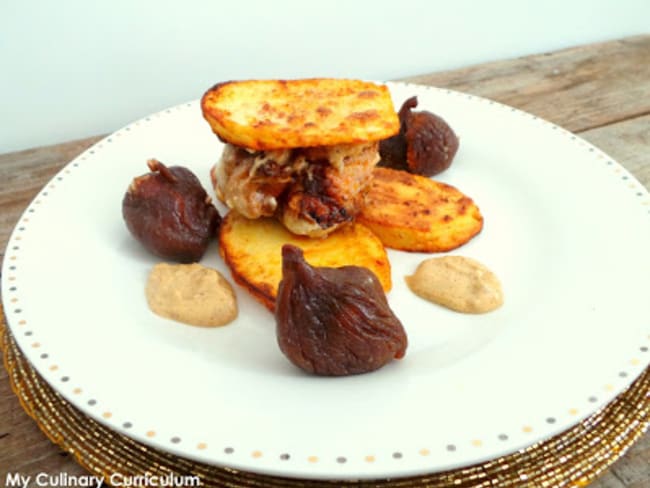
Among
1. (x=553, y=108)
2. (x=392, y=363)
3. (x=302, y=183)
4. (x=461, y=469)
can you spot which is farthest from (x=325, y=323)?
(x=553, y=108)

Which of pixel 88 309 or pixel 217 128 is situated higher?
pixel 217 128

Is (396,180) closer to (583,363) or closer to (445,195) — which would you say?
(445,195)

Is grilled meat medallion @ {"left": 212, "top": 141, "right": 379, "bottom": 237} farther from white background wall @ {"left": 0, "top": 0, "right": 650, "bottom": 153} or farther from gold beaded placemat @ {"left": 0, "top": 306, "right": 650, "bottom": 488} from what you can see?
white background wall @ {"left": 0, "top": 0, "right": 650, "bottom": 153}

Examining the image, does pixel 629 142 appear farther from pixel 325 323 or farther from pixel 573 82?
pixel 325 323

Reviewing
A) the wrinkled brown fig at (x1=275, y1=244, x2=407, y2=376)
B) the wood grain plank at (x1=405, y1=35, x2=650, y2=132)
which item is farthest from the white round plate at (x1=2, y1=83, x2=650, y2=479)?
the wood grain plank at (x1=405, y1=35, x2=650, y2=132)

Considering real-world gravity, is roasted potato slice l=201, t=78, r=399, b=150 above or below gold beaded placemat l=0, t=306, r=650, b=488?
above

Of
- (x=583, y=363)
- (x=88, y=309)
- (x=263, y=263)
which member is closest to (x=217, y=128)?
(x=263, y=263)

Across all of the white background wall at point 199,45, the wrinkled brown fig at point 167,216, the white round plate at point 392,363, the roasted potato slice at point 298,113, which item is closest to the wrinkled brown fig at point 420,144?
the white round plate at point 392,363
